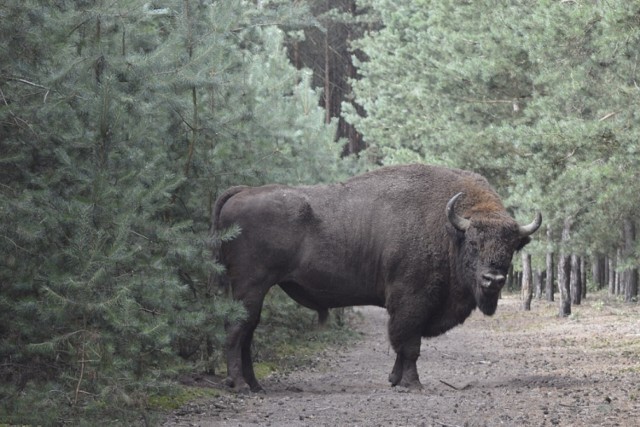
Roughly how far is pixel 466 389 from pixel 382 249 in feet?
6.80

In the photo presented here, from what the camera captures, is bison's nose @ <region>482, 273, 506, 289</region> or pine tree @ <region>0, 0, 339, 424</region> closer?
pine tree @ <region>0, 0, 339, 424</region>

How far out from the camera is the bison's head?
11297mm

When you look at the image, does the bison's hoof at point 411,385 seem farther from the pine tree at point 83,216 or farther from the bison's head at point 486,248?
the pine tree at point 83,216

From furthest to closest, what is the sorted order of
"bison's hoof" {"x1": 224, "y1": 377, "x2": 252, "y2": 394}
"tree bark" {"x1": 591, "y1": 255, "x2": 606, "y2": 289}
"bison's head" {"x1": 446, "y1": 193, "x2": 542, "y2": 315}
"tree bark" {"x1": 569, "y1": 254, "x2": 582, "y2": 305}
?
"tree bark" {"x1": 591, "y1": 255, "x2": 606, "y2": 289}, "tree bark" {"x1": 569, "y1": 254, "x2": 582, "y2": 305}, "bison's head" {"x1": 446, "y1": 193, "x2": 542, "y2": 315}, "bison's hoof" {"x1": 224, "y1": 377, "x2": 252, "y2": 394}

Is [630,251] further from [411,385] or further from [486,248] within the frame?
[411,385]

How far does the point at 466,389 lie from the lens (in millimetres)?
11336

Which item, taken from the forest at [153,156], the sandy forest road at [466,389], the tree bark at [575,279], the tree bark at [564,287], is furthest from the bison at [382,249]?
the tree bark at [575,279]

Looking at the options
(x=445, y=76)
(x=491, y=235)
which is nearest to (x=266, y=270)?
(x=491, y=235)

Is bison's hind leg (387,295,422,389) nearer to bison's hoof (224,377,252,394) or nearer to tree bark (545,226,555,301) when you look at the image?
bison's hoof (224,377,252,394)

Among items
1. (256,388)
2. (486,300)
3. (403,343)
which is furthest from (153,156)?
(486,300)

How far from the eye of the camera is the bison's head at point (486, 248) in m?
11.3

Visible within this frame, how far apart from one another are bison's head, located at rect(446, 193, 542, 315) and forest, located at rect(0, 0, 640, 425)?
2.64 metres

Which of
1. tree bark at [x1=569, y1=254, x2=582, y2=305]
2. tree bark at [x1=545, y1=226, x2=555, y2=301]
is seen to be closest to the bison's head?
tree bark at [x1=545, y1=226, x2=555, y2=301]

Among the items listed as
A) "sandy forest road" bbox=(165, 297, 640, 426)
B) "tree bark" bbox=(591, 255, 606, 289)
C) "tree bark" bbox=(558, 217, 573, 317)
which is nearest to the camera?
"sandy forest road" bbox=(165, 297, 640, 426)
